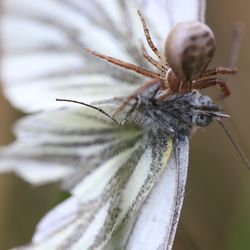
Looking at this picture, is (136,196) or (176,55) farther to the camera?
(136,196)

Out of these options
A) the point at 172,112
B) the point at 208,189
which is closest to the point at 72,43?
the point at 172,112

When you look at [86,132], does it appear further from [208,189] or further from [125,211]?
[208,189]

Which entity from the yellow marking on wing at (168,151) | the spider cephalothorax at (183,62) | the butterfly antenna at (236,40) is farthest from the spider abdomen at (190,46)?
the butterfly antenna at (236,40)

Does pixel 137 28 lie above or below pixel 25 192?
above

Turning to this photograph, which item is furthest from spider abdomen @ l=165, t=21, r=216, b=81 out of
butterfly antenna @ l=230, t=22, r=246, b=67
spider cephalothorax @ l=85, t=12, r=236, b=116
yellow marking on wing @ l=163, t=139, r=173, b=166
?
butterfly antenna @ l=230, t=22, r=246, b=67

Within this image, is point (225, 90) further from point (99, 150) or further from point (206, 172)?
point (206, 172)

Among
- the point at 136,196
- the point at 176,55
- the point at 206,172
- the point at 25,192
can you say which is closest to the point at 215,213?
the point at 206,172

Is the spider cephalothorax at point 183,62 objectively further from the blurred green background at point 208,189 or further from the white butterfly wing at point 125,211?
the blurred green background at point 208,189
